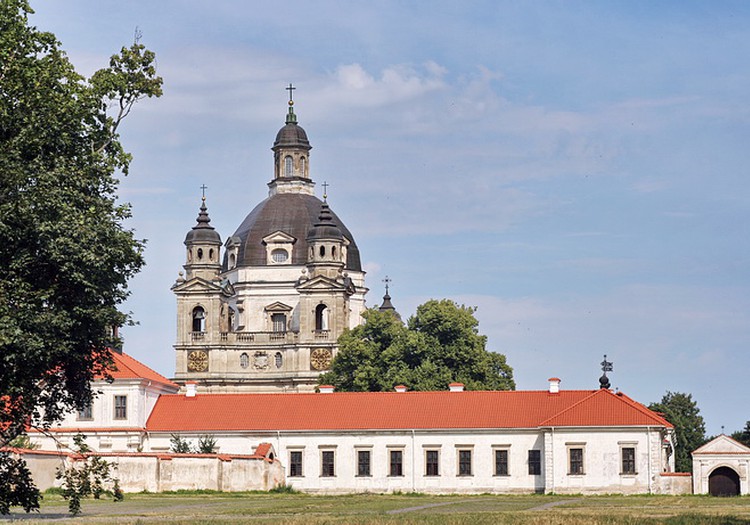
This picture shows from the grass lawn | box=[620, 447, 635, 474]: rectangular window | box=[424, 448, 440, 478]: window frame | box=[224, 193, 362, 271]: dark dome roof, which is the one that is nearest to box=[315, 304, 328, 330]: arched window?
box=[224, 193, 362, 271]: dark dome roof

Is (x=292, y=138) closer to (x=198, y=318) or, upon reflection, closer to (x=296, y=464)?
(x=198, y=318)

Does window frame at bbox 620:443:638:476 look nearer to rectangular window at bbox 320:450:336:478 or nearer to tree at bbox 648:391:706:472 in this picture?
rectangular window at bbox 320:450:336:478

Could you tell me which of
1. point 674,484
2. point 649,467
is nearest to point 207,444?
point 649,467

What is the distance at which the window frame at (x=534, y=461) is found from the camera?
61844mm

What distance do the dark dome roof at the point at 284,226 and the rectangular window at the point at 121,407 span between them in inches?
1960

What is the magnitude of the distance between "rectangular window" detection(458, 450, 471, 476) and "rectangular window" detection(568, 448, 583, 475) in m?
4.52

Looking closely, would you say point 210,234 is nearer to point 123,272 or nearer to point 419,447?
point 419,447

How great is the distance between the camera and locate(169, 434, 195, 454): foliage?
6269cm

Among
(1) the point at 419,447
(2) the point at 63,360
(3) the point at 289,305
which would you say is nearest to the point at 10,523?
(2) the point at 63,360

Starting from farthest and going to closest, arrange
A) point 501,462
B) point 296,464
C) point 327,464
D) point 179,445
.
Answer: point 296,464, point 327,464, point 179,445, point 501,462

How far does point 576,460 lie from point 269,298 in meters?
57.3

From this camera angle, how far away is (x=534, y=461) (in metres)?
62.0

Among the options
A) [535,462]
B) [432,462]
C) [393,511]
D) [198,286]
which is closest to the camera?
[393,511]

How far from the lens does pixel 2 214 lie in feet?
83.2
